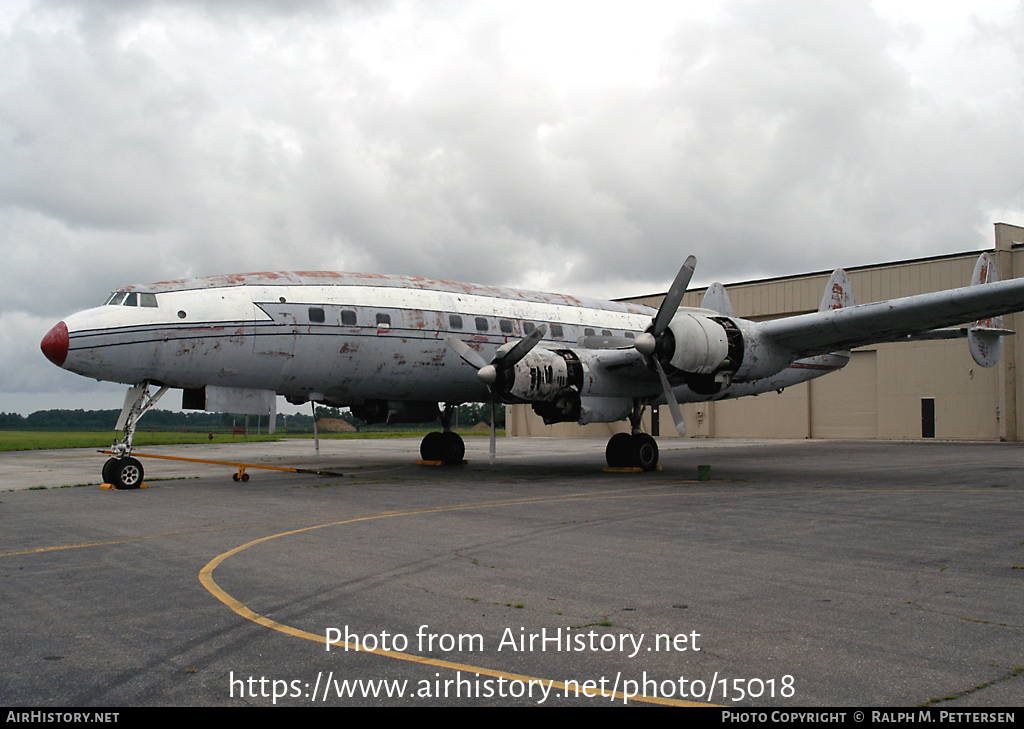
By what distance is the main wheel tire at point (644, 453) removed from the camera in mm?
19859

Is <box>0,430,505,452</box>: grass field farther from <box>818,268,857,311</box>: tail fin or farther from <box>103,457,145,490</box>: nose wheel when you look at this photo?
<box>818,268,857,311</box>: tail fin

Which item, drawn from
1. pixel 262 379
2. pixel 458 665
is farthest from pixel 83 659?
pixel 262 379

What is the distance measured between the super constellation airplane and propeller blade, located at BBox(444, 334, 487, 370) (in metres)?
0.04

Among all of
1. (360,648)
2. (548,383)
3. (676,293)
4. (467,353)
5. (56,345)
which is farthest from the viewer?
(467,353)

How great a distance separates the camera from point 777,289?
43.9 m

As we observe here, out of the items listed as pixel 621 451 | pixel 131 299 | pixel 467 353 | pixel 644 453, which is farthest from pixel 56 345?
pixel 644 453

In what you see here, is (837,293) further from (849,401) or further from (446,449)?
(849,401)

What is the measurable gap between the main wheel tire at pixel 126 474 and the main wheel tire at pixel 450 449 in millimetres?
8923

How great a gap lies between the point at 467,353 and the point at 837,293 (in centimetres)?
1281

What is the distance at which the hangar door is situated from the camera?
39625mm

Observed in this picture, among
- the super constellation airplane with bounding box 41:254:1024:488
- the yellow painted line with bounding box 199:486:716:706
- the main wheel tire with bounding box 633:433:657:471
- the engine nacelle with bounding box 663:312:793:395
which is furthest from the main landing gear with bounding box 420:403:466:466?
the yellow painted line with bounding box 199:486:716:706

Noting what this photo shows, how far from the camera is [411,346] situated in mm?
18172
